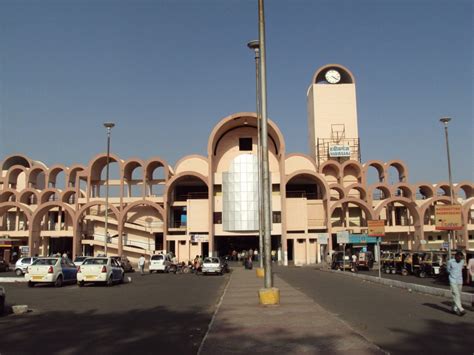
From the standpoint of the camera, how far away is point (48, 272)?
22.1 metres

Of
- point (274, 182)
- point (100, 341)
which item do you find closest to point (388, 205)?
point (274, 182)

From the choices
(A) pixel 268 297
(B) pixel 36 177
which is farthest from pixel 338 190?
(A) pixel 268 297

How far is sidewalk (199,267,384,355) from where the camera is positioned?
7.82 m

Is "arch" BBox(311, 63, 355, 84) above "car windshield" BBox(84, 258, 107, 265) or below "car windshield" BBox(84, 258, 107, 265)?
above

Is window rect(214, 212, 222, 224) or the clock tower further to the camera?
the clock tower

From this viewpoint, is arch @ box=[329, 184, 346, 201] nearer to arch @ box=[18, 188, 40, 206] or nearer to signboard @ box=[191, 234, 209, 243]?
signboard @ box=[191, 234, 209, 243]

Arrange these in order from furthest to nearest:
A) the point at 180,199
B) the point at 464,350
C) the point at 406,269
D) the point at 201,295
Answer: the point at 180,199 → the point at 406,269 → the point at 201,295 → the point at 464,350

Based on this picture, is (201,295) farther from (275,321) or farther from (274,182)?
(274,182)

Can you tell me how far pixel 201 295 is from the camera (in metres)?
18.5

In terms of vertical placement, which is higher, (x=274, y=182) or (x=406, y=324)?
(x=274, y=182)

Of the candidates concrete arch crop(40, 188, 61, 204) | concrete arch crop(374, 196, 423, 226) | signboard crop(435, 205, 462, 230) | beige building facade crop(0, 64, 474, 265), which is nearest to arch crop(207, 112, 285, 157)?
beige building facade crop(0, 64, 474, 265)

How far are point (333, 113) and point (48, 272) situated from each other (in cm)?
4772

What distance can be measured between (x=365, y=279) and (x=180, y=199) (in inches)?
1515

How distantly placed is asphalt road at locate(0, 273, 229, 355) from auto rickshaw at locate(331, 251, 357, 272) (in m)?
22.3
